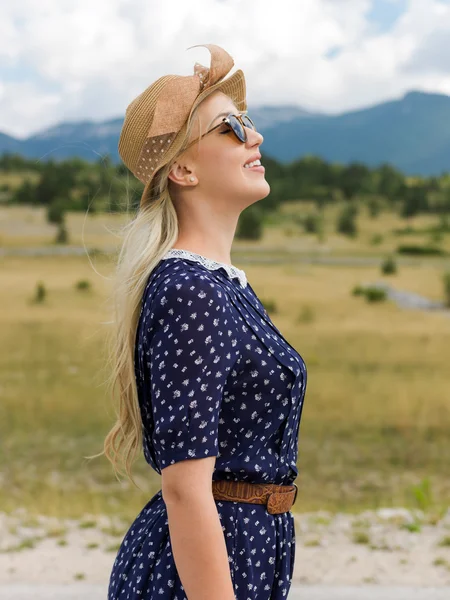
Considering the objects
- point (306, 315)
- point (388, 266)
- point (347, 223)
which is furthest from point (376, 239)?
point (306, 315)

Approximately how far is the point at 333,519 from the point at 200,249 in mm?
3090

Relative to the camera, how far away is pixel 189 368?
3.52ft

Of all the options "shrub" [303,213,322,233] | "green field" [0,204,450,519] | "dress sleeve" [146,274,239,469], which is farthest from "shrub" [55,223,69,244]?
"dress sleeve" [146,274,239,469]

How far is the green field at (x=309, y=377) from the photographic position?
7523mm

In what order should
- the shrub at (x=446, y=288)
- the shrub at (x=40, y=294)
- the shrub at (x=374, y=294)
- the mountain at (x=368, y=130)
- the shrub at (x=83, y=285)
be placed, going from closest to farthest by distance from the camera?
the shrub at (x=40, y=294)
the shrub at (x=83, y=285)
the shrub at (x=446, y=288)
the shrub at (x=374, y=294)
the mountain at (x=368, y=130)

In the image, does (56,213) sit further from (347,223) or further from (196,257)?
(196,257)

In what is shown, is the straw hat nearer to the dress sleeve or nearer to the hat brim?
the hat brim

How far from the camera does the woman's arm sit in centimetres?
105

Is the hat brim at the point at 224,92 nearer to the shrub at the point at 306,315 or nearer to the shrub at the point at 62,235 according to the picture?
the shrub at the point at 306,315

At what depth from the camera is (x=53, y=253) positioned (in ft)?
65.7

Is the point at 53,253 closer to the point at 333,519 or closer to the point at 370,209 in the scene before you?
the point at 370,209

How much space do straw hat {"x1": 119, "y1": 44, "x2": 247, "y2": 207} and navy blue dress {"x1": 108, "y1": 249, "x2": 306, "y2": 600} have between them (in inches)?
6.8

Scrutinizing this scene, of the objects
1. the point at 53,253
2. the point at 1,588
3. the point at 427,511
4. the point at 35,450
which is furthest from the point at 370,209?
the point at 1,588

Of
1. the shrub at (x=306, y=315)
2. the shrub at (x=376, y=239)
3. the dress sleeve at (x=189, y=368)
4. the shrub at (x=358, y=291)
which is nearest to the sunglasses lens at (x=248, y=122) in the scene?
the dress sleeve at (x=189, y=368)
